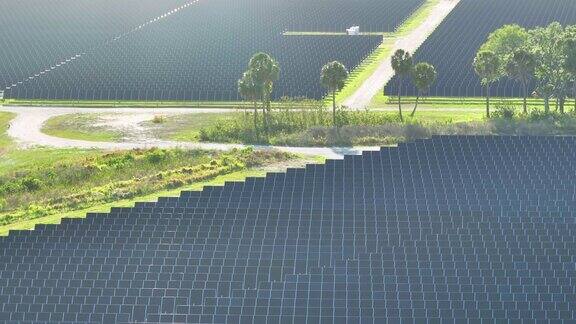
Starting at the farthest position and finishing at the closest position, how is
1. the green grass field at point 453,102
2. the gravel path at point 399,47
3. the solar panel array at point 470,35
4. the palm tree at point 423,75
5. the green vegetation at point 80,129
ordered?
1. the solar panel array at point 470,35
2. the gravel path at point 399,47
3. the green grass field at point 453,102
4. the palm tree at point 423,75
5. the green vegetation at point 80,129

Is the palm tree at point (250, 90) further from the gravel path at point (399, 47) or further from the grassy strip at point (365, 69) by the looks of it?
the grassy strip at point (365, 69)

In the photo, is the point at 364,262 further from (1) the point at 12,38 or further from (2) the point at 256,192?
(1) the point at 12,38

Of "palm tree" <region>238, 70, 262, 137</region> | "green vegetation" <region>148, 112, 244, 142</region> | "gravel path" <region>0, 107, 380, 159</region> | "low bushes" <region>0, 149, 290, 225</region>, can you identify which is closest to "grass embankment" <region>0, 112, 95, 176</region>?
"gravel path" <region>0, 107, 380, 159</region>

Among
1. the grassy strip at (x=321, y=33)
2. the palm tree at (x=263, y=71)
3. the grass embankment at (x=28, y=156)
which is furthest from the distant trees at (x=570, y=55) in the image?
the grassy strip at (x=321, y=33)

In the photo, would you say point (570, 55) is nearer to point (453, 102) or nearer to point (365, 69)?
point (453, 102)

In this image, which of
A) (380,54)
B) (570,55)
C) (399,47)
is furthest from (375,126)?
(399,47)
